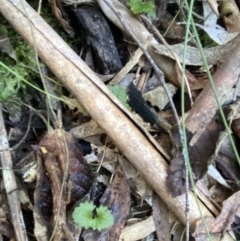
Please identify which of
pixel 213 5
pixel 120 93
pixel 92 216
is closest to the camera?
pixel 92 216

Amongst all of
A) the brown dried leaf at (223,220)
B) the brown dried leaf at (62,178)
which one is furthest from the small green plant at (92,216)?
the brown dried leaf at (223,220)

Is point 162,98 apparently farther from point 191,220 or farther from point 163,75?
point 191,220

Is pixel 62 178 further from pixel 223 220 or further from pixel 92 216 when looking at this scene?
pixel 223 220

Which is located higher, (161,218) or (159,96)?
(159,96)

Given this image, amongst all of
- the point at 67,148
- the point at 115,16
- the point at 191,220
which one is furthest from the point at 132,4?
the point at 191,220

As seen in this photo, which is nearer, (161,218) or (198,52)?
(161,218)

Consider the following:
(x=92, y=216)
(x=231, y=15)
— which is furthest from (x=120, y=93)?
(x=231, y=15)

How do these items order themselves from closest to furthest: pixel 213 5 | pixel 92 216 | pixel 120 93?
pixel 92 216
pixel 120 93
pixel 213 5
